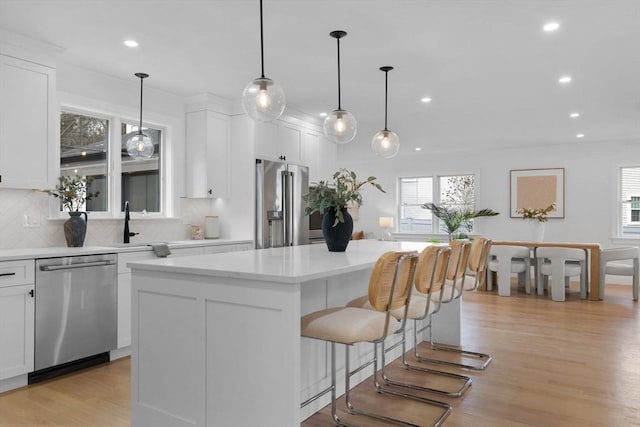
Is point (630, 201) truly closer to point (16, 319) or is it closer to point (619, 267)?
point (619, 267)

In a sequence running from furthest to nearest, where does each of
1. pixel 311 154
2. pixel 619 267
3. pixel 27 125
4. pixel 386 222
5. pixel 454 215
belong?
1. pixel 386 222
2. pixel 454 215
3. pixel 619 267
4. pixel 311 154
5. pixel 27 125

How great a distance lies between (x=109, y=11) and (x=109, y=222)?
2.17 m

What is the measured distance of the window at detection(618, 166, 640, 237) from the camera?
317 inches

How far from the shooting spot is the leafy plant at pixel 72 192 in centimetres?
405

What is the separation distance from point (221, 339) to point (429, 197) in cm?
829

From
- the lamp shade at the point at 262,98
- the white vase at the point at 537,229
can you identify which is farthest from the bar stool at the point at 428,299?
the white vase at the point at 537,229

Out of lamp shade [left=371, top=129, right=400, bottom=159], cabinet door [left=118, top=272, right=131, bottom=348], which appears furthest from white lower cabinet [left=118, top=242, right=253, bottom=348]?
lamp shade [left=371, top=129, right=400, bottom=159]

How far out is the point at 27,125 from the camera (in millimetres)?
3658

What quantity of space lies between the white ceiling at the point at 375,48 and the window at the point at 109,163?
1.84ft

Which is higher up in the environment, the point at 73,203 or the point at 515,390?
the point at 73,203

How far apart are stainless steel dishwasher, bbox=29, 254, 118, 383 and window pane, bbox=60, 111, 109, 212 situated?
105cm

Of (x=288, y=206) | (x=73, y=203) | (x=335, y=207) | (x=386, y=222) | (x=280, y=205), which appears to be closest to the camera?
(x=335, y=207)

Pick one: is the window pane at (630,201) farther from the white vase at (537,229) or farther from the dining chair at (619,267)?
the white vase at (537,229)

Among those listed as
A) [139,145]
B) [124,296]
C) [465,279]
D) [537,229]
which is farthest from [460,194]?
[124,296]
